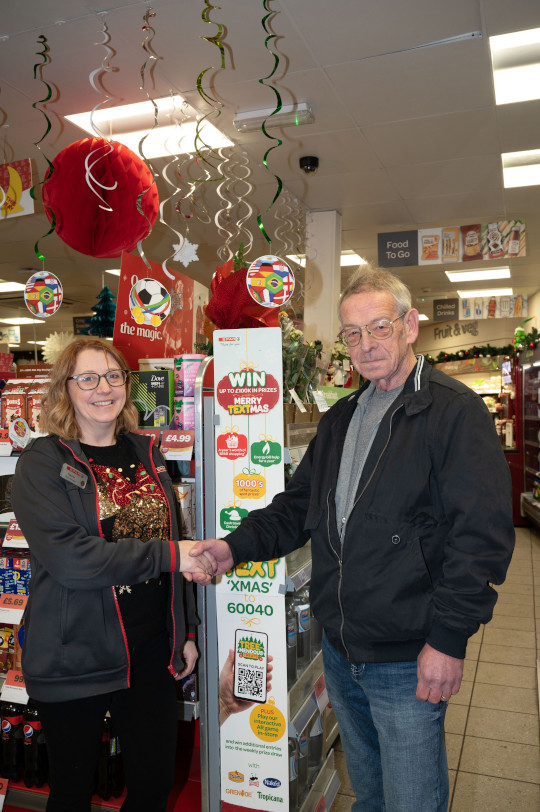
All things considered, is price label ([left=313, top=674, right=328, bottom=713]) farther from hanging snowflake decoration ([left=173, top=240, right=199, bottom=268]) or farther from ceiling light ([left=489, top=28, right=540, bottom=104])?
ceiling light ([left=489, top=28, right=540, bottom=104])

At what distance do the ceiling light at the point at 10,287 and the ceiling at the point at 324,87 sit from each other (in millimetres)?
3752

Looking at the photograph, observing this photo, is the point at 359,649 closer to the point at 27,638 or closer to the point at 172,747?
the point at 172,747

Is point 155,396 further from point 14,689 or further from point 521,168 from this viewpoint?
point 521,168

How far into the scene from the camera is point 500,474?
1610 millimetres

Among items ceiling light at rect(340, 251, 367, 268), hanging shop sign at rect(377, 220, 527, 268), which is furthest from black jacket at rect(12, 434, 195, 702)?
ceiling light at rect(340, 251, 367, 268)

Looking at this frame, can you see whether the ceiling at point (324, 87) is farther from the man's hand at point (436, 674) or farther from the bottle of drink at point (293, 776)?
the bottle of drink at point (293, 776)

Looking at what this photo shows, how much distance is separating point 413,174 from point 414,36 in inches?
86.6

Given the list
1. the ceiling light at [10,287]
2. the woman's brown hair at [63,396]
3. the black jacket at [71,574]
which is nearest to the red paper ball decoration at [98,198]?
the woman's brown hair at [63,396]

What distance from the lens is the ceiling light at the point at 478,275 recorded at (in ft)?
32.5

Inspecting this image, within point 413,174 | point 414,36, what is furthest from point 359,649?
point 413,174

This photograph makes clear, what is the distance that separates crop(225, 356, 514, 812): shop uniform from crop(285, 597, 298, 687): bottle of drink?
66 centimetres

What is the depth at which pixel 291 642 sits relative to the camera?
254cm

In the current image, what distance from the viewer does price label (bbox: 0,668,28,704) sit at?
2451 mm

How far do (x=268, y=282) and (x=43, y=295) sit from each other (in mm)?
1114
